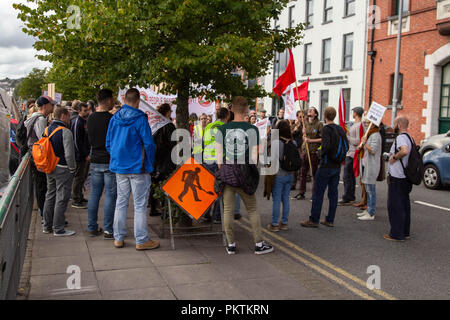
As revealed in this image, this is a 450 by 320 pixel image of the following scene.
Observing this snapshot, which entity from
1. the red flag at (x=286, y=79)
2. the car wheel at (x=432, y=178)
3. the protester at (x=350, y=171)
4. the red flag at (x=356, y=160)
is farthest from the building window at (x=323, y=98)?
the red flag at (x=286, y=79)

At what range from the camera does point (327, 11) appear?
100.0ft

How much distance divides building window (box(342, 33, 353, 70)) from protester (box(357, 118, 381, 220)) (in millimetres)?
20381

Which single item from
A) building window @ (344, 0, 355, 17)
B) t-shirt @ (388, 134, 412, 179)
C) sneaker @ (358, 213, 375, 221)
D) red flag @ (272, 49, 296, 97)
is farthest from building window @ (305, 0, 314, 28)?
t-shirt @ (388, 134, 412, 179)

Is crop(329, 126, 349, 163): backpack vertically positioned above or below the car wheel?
above

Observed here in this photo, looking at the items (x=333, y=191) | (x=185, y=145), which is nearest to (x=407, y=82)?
(x=333, y=191)

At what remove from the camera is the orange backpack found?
652 cm

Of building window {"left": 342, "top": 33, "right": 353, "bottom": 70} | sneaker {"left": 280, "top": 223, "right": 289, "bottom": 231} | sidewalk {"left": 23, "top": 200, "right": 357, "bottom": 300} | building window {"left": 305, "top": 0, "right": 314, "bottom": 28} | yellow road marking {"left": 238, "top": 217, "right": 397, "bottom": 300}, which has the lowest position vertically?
yellow road marking {"left": 238, "top": 217, "right": 397, "bottom": 300}

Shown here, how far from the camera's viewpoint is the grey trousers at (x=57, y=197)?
6.72 meters

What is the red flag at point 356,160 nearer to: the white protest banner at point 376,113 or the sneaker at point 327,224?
the white protest banner at point 376,113

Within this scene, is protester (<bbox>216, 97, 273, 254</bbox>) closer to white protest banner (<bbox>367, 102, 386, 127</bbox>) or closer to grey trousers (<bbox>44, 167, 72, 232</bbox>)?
grey trousers (<bbox>44, 167, 72, 232</bbox>)

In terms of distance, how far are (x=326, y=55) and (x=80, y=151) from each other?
2512 centimetres

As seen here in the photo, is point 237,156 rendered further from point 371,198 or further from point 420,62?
point 420,62
